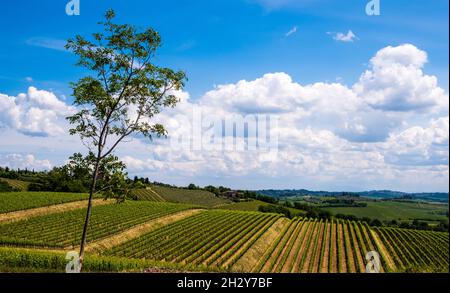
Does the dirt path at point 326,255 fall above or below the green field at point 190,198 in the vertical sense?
below

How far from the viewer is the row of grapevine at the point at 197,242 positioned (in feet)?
156

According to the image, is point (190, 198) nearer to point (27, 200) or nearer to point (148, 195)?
point (148, 195)

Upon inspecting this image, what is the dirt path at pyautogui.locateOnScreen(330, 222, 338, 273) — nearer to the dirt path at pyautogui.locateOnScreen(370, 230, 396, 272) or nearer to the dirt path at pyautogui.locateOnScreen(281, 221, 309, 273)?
the dirt path at pyautogui.locateOnScreen(281, 221, 309, 273)

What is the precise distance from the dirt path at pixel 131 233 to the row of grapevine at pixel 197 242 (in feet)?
4.24

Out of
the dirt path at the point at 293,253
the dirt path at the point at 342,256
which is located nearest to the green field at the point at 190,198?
the dirt path at the point at 293,253

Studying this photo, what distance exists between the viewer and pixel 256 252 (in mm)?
55156

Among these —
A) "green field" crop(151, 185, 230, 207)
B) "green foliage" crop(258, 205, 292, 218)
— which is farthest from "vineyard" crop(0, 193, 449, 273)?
"green field" crop(151, 185, 230, 207)

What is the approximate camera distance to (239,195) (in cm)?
18000

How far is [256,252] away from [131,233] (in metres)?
19.8

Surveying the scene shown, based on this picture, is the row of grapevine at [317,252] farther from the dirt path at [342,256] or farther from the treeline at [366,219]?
the treeline at [366,219]

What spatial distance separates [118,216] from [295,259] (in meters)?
35.9

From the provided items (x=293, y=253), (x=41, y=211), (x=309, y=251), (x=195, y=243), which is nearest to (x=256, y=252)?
(x=293, y=253)

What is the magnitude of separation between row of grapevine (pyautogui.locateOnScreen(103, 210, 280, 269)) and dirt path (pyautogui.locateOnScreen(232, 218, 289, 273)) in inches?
30.4
